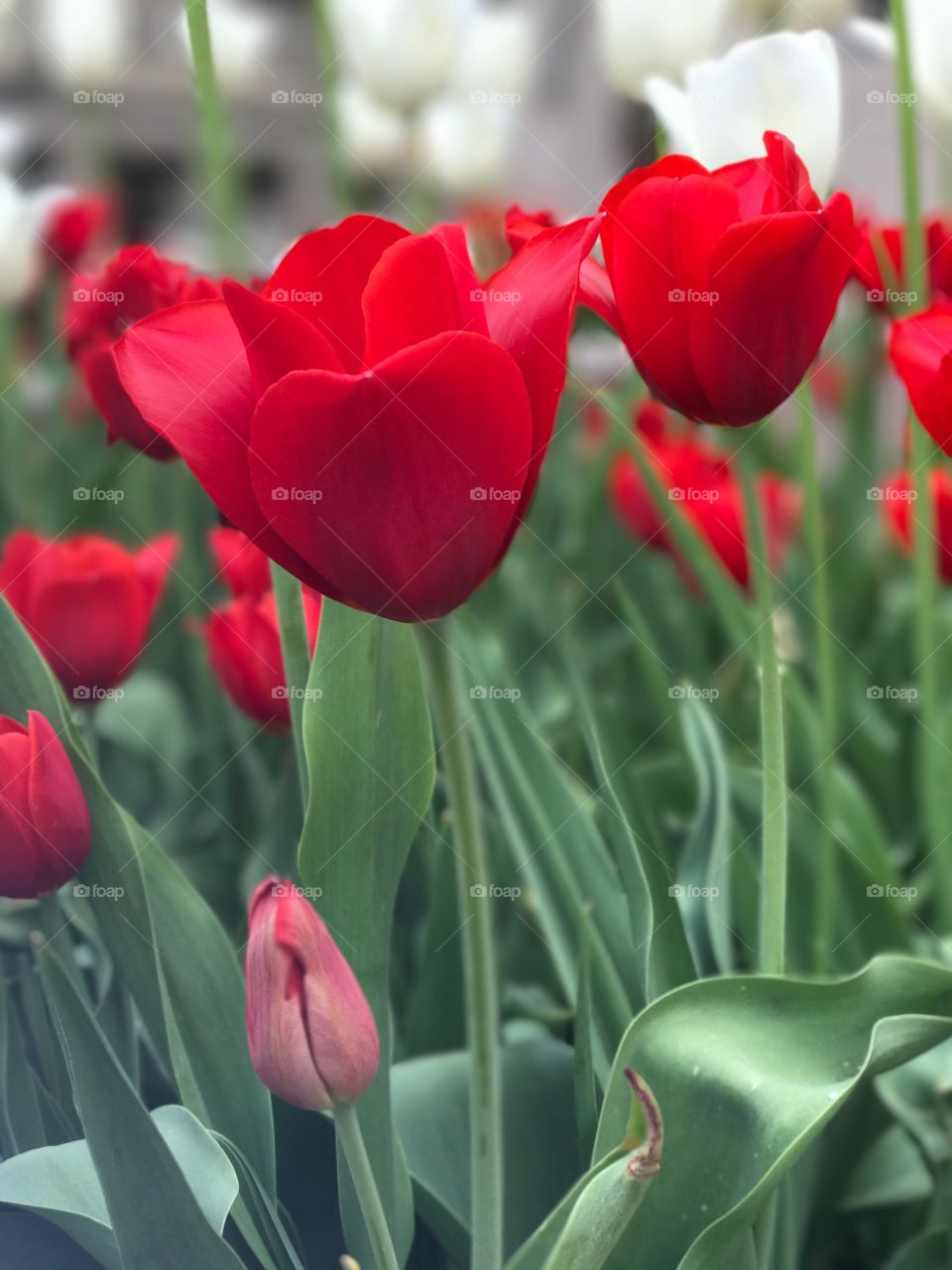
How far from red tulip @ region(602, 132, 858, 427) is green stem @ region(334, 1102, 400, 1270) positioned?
0.16 m

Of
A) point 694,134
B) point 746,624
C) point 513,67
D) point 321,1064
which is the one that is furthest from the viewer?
point 513,67

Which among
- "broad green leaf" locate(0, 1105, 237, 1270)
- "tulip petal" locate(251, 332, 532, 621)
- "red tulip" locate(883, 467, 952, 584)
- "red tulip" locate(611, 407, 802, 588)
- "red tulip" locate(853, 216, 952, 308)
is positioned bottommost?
"red tulip" locate(611, 407, 802, 588)

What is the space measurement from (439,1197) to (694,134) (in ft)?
0.88

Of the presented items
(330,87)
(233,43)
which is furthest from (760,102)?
(233,43)

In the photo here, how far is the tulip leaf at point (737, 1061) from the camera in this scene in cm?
25

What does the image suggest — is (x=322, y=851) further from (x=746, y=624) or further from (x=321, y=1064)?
(x=746, y=624)

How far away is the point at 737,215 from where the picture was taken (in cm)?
26

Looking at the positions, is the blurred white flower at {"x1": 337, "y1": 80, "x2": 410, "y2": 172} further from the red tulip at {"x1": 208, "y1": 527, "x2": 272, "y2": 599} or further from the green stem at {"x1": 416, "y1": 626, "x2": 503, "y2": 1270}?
the green stem at {"x1": 416, "y1": 626, "x2": 503, "y2": 1270}

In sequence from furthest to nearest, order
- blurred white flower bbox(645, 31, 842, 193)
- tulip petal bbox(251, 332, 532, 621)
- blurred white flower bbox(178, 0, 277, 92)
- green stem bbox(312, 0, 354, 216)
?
blurred white flower bbox(178, 0, 277, 92)
green stem bbox(312, 0, 354, 216)
blurred white flower bbox(645, 31, 842, 193)
tulip petal bbox(251, 332, 532, 621)

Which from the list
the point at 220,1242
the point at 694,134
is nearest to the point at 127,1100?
the point at 220,1242

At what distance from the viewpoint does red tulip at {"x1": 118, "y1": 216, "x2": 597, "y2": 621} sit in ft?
0.68

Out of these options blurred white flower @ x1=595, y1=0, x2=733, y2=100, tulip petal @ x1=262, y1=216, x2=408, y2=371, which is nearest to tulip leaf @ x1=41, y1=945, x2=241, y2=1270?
tulip petal @ x1=262, y1=216, x2=408, y2=371

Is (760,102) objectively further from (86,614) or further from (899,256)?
(86,614)

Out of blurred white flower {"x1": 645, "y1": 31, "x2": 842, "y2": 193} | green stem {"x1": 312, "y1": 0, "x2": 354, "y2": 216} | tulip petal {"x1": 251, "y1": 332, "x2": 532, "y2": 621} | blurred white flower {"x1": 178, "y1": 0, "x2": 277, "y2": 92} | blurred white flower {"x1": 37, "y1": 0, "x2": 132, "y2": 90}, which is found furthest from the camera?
blurred white flower {"x1": 37, "y1": 0, "x2": 132, "y2": 90}
